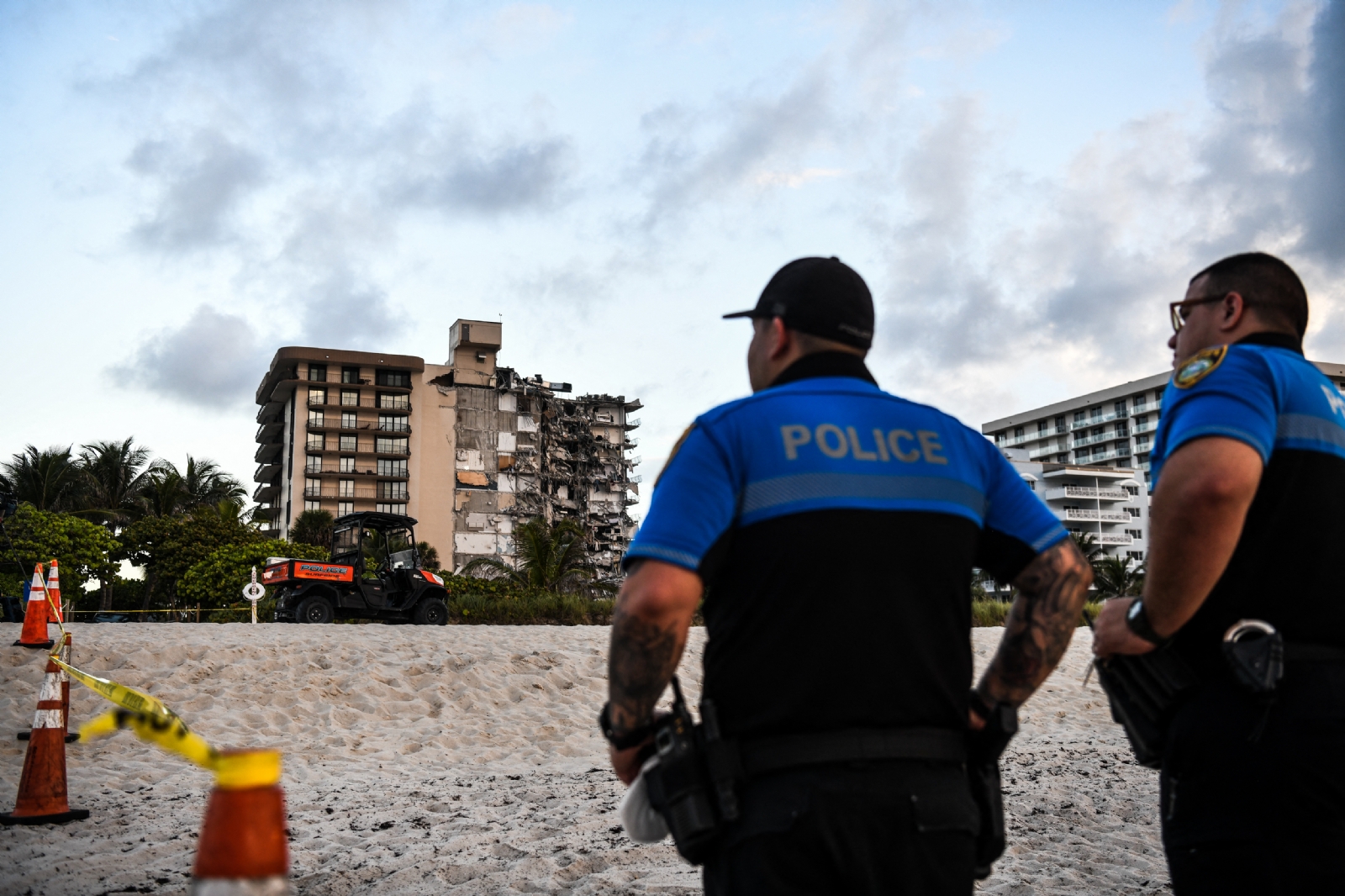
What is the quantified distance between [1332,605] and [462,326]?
74.7 metres

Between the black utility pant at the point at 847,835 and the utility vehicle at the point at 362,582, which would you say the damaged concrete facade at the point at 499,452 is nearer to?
the utility vehicle at the point at 362,582

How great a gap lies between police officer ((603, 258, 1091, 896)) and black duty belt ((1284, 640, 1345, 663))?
67cm

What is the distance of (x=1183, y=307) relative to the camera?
2475mm

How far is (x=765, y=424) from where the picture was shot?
1818 millimetres

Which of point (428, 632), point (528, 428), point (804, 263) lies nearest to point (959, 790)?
point (804, 263)

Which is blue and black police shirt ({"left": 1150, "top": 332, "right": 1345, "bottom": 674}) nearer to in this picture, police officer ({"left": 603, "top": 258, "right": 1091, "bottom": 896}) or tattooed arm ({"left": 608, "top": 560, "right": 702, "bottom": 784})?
police officer ({"left": 603, "top": 258, "right": 1091, "bottom": 896})

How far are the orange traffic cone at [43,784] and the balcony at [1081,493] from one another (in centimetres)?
8609

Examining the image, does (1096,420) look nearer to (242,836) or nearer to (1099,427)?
(1099,427)

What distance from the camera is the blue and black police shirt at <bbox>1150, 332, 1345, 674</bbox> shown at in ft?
6.49

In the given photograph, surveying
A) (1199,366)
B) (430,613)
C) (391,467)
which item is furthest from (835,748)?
(391,467)

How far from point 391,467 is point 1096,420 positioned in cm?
7010

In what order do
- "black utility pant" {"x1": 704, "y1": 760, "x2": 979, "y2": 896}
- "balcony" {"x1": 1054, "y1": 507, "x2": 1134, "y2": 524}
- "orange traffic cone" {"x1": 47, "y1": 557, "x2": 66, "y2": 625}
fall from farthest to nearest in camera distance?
1. "balcony" {"x1": 1054, "y1": 507, "x2": 1134, "y2": 524}
2. "orange traffic cone" {"x1": 47, "y1": 557, "x2": 66, "y2": 625}
3. "black utility pant" {"x1": 704, "y1": 760, "x2": 979, "y2": 896}

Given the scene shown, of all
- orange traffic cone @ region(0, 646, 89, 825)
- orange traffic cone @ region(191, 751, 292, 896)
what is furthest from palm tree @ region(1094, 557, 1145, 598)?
orange traffic cone @ region(191, 751, 292, 896)

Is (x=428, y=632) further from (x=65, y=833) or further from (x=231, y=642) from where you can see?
(x=65, y=833)
